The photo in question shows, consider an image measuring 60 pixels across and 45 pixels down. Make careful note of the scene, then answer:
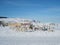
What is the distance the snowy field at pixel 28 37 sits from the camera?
1.23m

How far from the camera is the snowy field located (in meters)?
1.23

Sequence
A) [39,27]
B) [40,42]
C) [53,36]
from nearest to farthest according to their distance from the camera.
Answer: [40,42] < [53,36] < [39,27]

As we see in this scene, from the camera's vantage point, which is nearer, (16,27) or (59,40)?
(59,40)

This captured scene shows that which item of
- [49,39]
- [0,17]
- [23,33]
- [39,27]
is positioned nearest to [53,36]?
[49,39]

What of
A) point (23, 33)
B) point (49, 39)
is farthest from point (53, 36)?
point (23, 33)

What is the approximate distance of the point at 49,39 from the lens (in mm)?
1330

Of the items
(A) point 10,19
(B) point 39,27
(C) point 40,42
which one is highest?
(A) point 10,19

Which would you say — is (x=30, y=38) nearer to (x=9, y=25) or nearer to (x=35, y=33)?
(x=35, y=33)

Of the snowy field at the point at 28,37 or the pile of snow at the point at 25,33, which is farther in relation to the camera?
the pile of snow at the point at 25,33

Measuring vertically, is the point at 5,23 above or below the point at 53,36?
above

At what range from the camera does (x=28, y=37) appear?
136 cm

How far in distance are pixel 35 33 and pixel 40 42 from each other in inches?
8.7

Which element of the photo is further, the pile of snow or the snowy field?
the pile of snow

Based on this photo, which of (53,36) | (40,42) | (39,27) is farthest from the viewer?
(39,27)
